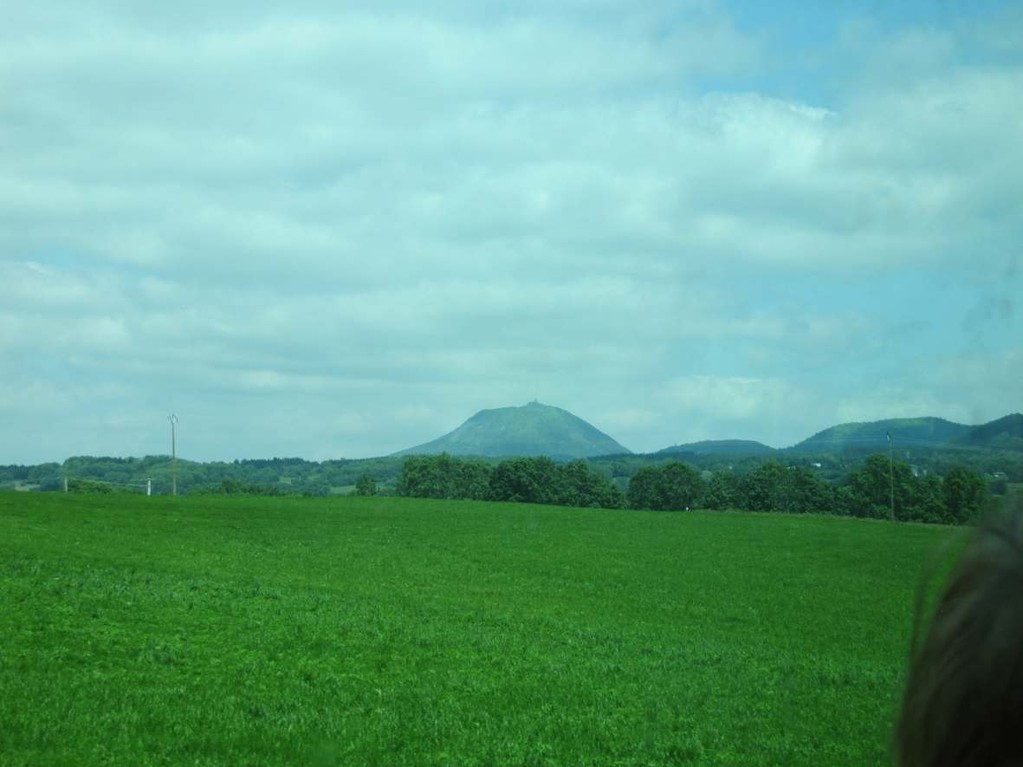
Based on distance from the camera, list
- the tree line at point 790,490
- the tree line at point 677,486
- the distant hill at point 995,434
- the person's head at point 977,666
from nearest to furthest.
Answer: the person's head at point 977,666 < the distant hill at point 995,434 < the tree line at point 790,490 < the tree line at point 677,486

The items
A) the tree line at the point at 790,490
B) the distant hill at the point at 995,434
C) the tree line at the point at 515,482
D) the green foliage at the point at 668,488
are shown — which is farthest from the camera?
the tree line at the point at 515,482

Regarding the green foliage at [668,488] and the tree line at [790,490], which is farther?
the green foliage at [668,488]

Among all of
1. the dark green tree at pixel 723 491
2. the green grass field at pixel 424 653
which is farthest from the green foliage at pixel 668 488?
the green grass field at pixel 424 653

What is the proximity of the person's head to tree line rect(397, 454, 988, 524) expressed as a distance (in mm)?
51039

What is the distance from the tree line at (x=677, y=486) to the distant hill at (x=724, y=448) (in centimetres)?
298

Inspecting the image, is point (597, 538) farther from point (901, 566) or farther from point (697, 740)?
point (697, 740)

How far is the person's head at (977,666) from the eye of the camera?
990 mm

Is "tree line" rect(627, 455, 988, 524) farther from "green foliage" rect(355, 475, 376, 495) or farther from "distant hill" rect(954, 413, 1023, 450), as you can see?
"distant hill" rect(954, 413, 1023, 450)

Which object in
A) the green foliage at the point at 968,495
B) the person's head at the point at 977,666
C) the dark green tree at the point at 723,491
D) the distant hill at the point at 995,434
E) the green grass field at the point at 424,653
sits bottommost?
the green grass field at the point at 424,653

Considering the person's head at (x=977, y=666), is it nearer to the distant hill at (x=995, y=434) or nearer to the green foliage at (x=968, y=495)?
the green foliage at (x=968, y=495)

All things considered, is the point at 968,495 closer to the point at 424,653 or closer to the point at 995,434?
the point at 995,434

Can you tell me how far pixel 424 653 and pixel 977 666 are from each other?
19.2 meters

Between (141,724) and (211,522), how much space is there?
40.3 m

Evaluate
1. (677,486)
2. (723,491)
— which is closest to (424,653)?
(723,491)
